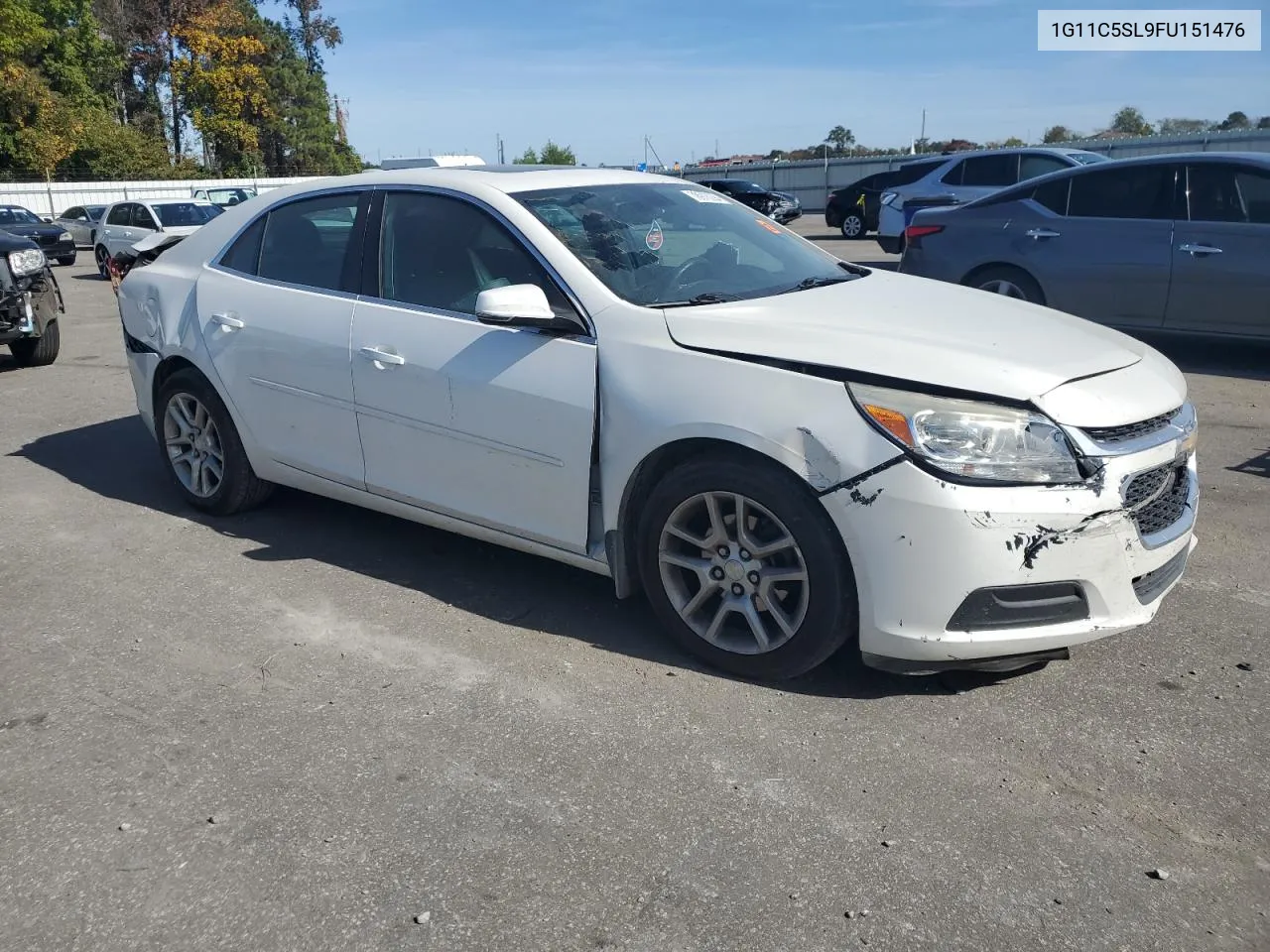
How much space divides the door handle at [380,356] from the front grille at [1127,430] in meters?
2.48

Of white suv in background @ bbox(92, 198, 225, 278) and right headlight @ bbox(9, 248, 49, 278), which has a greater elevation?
white suv in background @ bbox(92, 198, 225, 278)

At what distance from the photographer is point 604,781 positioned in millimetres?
3115

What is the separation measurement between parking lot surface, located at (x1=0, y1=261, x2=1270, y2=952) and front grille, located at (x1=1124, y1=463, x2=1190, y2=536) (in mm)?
523

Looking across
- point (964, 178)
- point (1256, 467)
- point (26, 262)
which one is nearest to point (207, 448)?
point (26, 262)

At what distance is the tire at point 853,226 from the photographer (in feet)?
76.3

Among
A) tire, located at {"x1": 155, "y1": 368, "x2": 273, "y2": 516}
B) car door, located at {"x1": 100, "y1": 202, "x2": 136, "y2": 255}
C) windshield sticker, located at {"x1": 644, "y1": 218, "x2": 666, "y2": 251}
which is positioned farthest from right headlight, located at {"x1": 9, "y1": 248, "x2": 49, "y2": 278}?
car door, located at {"x1": 100, "y1": 202, "x2": 136, "y2": 255}

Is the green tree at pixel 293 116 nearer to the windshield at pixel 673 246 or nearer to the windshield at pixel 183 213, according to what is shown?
the windshield at pixel 183 213

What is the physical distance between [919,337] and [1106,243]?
18.6 ft

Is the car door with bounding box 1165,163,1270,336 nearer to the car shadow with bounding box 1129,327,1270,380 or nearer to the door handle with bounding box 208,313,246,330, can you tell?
the car shadow with bounding box 1129,327,1270,380

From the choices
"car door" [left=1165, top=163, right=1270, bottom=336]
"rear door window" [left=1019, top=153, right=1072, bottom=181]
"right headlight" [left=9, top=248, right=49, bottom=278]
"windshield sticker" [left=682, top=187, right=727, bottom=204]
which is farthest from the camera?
"rear door window" [left=1019, top=153, right=1072, bottom=181]

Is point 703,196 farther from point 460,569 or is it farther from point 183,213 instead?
point 183,213

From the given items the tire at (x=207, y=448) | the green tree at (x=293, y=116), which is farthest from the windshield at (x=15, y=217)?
the green tree at (x=293, y=116)

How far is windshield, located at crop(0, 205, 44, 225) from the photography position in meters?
25.0

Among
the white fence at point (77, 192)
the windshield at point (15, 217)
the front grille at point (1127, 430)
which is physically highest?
the white fence at point (77, 192)
